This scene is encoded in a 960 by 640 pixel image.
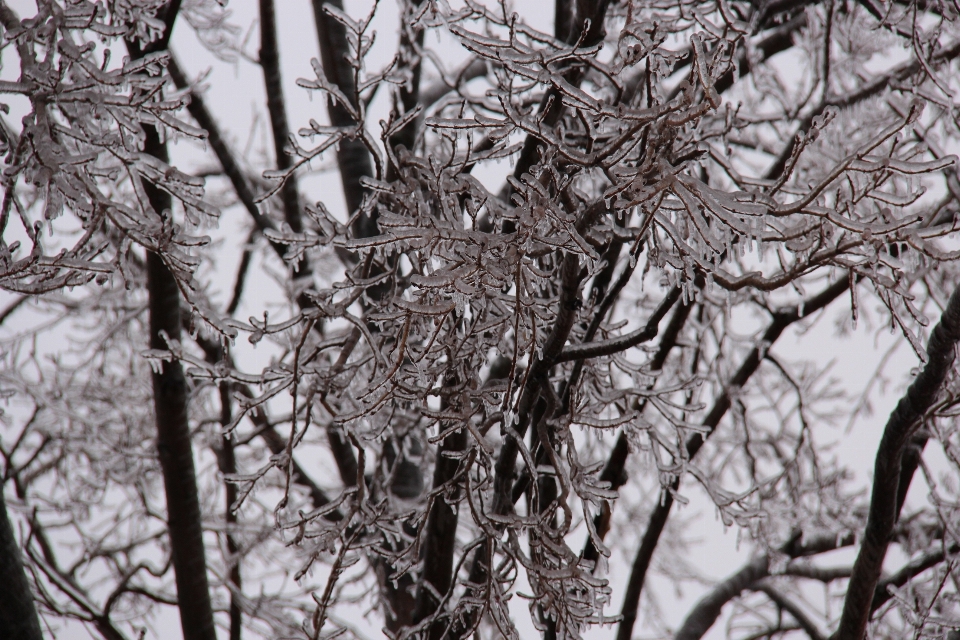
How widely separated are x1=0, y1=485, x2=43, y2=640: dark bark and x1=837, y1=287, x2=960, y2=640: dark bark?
7.12ft

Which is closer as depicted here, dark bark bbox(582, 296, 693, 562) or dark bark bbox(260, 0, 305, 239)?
dark bark bbox(582, 296, 693, 562)

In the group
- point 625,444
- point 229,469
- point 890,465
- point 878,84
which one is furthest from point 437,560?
point 878,84

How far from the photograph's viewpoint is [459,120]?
67.4 inches

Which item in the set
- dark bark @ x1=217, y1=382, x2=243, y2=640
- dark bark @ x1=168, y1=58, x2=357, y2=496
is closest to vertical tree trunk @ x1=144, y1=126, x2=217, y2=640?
dark bark @ x1=217, y1=382, x2=243, y2=640

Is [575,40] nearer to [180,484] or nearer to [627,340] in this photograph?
[627,340]

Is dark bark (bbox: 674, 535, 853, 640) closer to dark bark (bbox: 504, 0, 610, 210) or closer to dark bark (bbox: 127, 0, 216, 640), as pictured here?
dark bark (bbox: 127, 0, 216, 640)

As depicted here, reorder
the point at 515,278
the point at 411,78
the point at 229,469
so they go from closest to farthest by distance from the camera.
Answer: the point at 515,278, the point at 411,78, the point at 229,469

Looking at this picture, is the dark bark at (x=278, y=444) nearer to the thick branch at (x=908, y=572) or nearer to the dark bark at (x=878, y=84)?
the thick branch at (x=908, y=572)

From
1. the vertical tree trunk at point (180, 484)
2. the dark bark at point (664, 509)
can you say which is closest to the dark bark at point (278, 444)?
the vertical tree trunk at point (180, 484)

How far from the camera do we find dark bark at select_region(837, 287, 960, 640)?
199 centimetres

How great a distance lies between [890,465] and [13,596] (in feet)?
7.37

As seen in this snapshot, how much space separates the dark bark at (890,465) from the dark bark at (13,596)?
217 centimetres

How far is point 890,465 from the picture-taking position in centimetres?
223

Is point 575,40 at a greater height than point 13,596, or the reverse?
point 575,40
